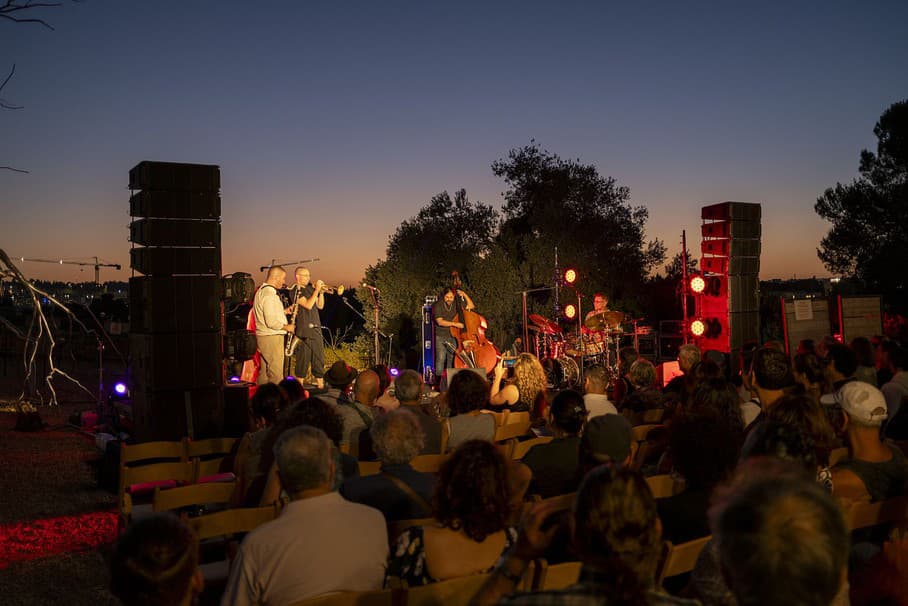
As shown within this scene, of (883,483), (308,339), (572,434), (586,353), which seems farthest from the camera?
(586,353)

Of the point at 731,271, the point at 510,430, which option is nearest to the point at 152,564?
the point at 510,430

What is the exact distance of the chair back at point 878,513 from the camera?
2.79 meters

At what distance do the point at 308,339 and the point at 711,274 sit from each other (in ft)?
21.8

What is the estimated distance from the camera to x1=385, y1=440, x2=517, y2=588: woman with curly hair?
2354 mm

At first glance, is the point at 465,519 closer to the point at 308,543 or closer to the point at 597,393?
the point at 308,543

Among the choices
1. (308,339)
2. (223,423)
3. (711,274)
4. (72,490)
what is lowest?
(72,490)

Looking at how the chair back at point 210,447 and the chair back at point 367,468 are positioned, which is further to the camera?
the chair back at point 210,447

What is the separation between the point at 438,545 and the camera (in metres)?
2.37

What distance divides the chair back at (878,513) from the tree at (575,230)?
14969 mm

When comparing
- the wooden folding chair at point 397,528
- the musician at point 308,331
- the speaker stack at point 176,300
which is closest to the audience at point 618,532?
the wooden folding chair at point 397,528

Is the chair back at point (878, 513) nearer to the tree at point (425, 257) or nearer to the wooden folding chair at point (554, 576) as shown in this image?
the wooden folding chair at point (554, 576)

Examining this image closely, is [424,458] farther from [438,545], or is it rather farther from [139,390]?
[139,390]

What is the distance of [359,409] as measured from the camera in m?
4.91

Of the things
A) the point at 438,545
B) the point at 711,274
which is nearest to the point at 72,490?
the point at 438,545
